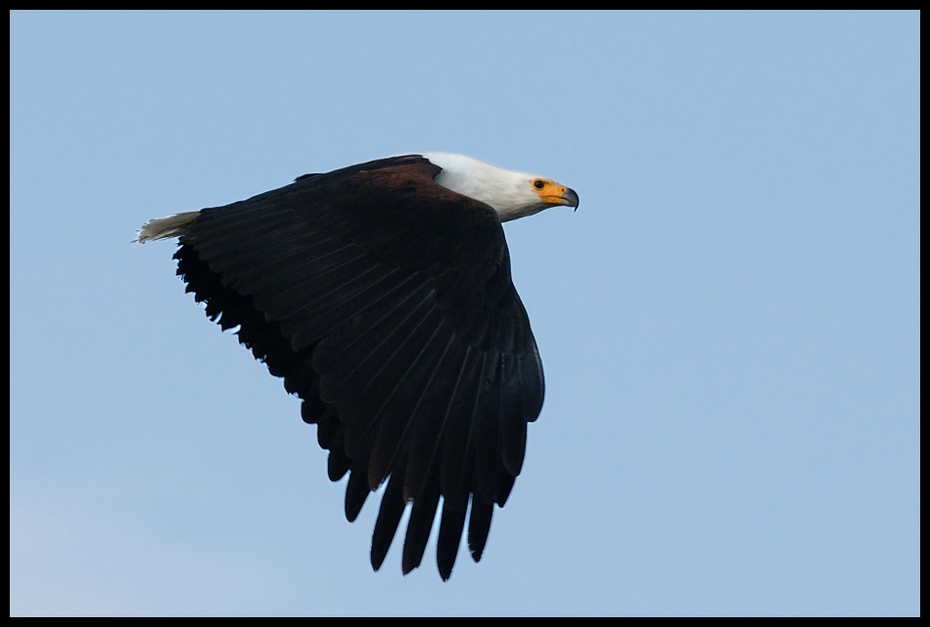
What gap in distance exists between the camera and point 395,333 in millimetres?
7422

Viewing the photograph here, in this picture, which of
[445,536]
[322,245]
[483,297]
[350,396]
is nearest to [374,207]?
[322,245]

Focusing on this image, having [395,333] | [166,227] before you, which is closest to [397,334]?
[395,333]

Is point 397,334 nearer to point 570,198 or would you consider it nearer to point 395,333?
point 395,333

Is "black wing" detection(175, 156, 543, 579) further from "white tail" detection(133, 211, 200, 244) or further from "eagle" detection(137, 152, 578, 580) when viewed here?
"white tail" detection(133, 211, 200, 244)

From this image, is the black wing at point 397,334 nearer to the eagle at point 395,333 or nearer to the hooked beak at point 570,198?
the eagle at point 395,333

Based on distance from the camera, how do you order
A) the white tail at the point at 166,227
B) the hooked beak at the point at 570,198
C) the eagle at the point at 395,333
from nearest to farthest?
1. the eagle at the point at 395,333
2. the white tail at the point at 166,227
3. the hooked beak at the point at 570,198

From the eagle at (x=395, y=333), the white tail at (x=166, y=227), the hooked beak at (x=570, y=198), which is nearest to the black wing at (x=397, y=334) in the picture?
the eagle at (x=395, y=333)

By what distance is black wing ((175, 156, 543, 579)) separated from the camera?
23.1 ft

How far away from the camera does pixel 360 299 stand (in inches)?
297

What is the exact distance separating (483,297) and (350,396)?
1025 mm

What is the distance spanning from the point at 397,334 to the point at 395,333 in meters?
0.01

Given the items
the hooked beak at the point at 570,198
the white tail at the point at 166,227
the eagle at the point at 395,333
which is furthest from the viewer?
the hooked beak at the point at 570,198

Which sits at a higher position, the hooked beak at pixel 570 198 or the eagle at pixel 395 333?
the hooked beak at pixel 570 198

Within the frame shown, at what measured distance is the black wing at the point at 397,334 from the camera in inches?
277
